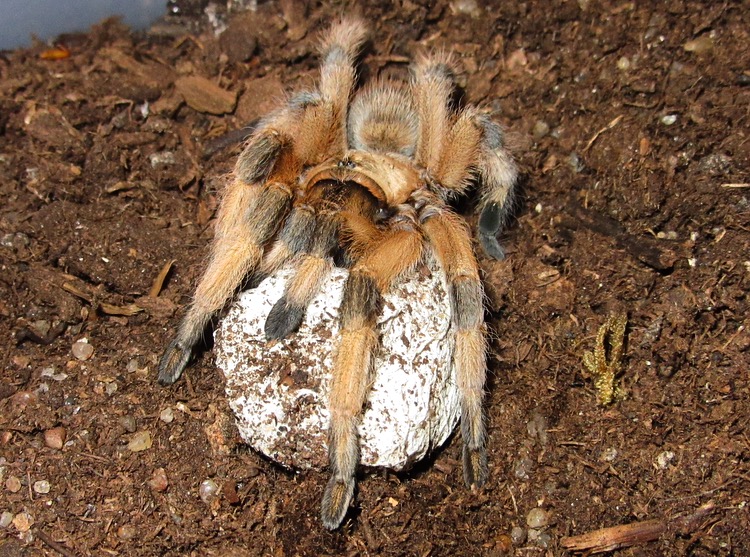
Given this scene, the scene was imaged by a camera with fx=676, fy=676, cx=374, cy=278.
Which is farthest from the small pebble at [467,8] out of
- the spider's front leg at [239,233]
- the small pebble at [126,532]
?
the small pebble at [126,532]

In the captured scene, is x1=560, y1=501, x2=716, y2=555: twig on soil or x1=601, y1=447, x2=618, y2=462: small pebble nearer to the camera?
x1=560, y1=501, x2=716, y2=555: twig on soil

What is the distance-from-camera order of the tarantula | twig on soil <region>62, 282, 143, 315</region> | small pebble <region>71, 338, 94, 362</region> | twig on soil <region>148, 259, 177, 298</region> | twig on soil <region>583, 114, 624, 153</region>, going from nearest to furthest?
the tarantula → small pebble <region>71, 338, 94, 362</region> → twig on soil <region>62, 282, 143, 315</region> → twig on soil <region>148, 259, 177, 298</region> → twig on soil <region>583, 114, 624, 153</region>

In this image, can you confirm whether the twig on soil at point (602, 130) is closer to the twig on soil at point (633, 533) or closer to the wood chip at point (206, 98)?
the twig on soil at point (633, 533)

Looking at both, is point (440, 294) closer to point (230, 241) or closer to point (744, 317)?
point (230, 241)

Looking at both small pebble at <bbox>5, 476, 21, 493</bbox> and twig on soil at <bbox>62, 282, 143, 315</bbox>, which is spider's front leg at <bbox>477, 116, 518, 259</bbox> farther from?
small pebble at <bbox>5, 476, 21, 493</bbox>

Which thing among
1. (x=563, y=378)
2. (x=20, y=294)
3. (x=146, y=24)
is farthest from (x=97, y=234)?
(x=563, y=378)

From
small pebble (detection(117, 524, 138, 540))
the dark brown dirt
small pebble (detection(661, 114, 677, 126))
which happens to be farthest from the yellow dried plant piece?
small pebble (detection(117, 524, 138, 540))
